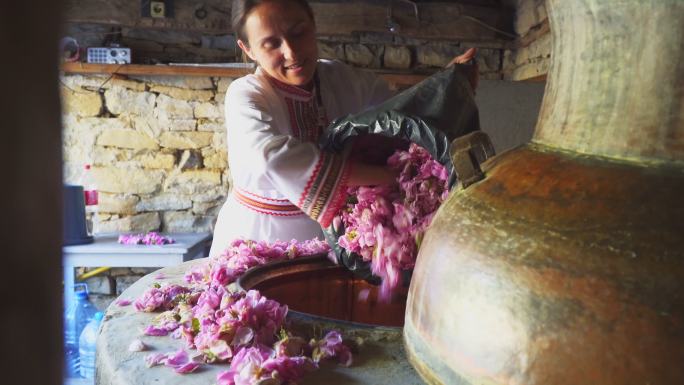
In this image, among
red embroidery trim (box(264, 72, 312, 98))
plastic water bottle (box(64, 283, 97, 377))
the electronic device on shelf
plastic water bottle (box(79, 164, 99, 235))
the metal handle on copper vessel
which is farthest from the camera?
plastic water bottle (box(79, 164, 99, 235))

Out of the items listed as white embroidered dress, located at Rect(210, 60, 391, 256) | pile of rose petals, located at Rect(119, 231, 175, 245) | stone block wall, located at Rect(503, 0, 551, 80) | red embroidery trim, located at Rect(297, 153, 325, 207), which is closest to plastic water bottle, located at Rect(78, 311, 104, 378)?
pile of rose petals, located at Rect(119, 231, 175, 245)

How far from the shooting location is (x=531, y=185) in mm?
586

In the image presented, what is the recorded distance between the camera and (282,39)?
1.54m

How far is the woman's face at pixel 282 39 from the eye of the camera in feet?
5.05

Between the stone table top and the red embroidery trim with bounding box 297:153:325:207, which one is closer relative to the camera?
the stone table top

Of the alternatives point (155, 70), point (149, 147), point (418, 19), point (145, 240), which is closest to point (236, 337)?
point (145, 240)

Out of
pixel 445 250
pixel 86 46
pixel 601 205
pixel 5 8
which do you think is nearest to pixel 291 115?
pixel 445 250

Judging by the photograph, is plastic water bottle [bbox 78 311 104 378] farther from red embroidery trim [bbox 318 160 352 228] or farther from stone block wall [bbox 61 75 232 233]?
red embroidery trim [bbox 318 160 352 228]

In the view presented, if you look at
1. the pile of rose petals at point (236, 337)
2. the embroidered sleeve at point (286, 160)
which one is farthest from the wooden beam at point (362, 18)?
the pile of rose petals at point (236, 337)

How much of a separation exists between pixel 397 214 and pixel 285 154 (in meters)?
0.34

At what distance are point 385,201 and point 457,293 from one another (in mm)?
467

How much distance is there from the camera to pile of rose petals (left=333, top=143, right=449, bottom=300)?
1010 millimetres

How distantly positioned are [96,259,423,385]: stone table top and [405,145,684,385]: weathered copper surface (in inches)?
5.1

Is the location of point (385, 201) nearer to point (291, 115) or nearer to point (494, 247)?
point (494, 247)
